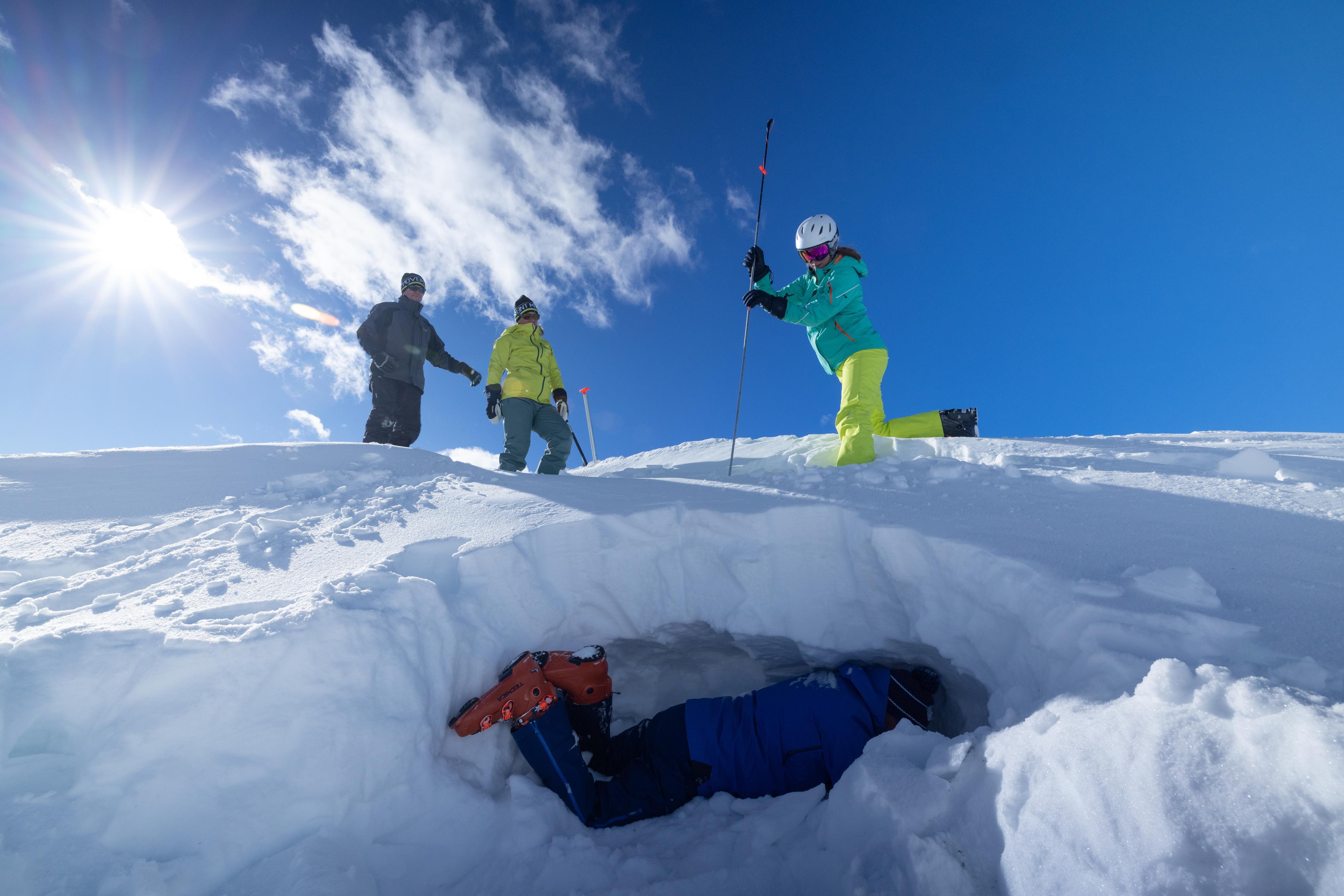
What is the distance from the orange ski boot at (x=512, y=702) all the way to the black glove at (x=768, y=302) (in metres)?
3.61

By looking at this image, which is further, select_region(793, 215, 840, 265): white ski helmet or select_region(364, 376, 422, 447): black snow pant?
select_region(364, 376, 422, 447): black snow pant

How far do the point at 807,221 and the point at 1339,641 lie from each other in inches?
165

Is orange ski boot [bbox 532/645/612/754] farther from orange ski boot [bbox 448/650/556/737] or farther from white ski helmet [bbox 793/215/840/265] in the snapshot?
white ski helmet [bbox 793/215/840/265]

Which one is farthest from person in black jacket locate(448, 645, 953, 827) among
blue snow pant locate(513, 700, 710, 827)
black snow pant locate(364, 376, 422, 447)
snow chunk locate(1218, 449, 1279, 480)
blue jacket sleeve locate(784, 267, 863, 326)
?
black snow pant locate(364, 376, 422, 447)

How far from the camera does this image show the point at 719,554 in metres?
2.63

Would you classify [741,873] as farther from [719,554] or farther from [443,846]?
[719,554]

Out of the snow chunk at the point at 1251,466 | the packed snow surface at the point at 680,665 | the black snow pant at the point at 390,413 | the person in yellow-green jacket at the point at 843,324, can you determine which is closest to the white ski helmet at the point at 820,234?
the person in yellow-green jacket at the point at 843,324

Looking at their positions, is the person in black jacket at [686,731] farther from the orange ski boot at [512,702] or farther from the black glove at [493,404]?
the black glove at [493,404]

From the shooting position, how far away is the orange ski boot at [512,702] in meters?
2.08

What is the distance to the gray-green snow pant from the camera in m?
5.09

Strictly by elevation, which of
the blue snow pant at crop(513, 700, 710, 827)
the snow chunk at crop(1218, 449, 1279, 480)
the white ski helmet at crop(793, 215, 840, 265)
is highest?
the white ski helmet at crop(793, 215, 840, 265)

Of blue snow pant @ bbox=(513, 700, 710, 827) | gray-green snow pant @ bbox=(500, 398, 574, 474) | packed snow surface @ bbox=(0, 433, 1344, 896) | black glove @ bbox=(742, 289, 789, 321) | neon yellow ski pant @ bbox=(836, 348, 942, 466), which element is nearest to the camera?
packed snow surface @ bbox=(0, 433, 1344, 896)

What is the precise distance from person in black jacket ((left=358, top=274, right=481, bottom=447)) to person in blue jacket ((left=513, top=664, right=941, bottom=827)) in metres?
4.56

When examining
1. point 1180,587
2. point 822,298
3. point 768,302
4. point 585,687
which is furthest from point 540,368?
point 1180,587
